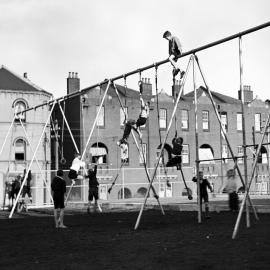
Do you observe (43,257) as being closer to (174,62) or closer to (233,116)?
(174,62)

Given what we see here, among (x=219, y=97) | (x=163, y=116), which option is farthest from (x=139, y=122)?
(x=219, y=97)

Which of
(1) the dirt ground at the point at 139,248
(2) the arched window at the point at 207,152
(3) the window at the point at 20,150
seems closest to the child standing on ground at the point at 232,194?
(1) the dirt ground at the point at 139,248

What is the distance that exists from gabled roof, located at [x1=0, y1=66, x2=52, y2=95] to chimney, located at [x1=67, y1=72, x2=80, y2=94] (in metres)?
3.48

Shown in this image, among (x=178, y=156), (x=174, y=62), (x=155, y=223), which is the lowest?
(x=155, y=223)

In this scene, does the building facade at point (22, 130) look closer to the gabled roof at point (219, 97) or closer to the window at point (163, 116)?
the window at point (163, 116)

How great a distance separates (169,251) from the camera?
9805 mm

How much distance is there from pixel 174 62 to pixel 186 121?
38.9 meters

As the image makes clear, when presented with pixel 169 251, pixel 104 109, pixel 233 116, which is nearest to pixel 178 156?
pixel 169 251

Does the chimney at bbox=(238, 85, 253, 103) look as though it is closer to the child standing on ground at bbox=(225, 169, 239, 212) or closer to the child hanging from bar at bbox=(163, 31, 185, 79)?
the child standing on ground at bbox=(225, 169, 239, 212)

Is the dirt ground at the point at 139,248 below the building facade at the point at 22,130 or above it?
below

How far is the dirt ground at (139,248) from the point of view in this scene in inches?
332

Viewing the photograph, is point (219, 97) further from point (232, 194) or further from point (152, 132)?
point (232, 194)

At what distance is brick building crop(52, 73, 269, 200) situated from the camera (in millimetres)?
49000

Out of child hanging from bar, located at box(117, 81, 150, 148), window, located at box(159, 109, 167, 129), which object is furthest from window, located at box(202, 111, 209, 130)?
child hanging from bar, located at box(117, 81, 150, 148)
